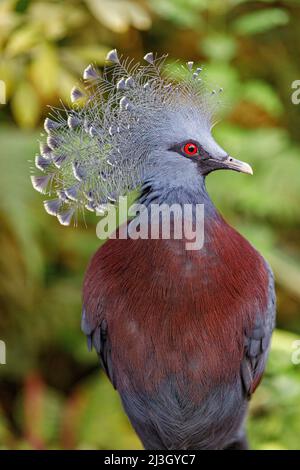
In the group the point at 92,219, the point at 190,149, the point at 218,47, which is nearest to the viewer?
the point at 190,149

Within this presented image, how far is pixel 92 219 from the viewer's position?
3.15 meters

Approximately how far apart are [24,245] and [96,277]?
1336mm

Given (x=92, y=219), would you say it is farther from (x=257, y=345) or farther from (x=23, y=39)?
(x=257, y=345)

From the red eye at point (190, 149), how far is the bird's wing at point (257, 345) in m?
0.42

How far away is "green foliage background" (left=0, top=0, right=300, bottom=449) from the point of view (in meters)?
2.71

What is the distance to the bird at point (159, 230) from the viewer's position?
1.58 m

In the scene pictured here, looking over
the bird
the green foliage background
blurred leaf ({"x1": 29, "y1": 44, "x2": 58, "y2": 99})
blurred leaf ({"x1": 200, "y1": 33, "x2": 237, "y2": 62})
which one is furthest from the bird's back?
blurred leaf ({"x1": 200, "y1": 33, "x2": 237, "y2": 62})

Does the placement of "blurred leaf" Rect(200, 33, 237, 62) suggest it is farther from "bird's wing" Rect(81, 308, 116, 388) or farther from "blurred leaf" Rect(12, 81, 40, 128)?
"bird's wing" Rect(81, 308, 116, 388)

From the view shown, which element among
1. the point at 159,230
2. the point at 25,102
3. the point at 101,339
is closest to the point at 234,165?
the point at 159,230

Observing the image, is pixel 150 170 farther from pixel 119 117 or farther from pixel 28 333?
pixel 28 333

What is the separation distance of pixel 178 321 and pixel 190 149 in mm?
392

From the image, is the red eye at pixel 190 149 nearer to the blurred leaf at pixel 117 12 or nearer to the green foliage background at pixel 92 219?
the green foliage background at pixel 92 219

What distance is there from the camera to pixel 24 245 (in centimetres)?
300
